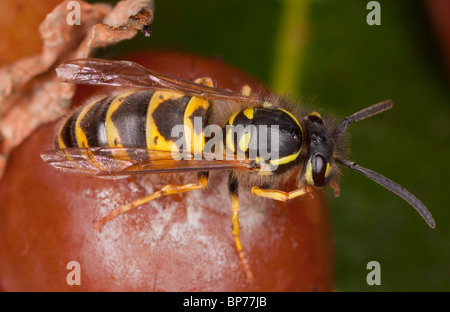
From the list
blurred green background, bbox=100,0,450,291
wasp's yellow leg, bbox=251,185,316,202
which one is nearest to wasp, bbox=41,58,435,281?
wasp's yellow leg, bbox=251,185,316,202

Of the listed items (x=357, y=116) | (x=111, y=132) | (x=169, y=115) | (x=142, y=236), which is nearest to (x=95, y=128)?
(x=111, y=132)

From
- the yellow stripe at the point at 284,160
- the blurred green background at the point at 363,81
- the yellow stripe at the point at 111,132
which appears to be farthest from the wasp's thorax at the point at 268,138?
the blurred green background at the point at 363,81

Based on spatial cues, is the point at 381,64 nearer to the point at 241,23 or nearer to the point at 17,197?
the point at 241,23

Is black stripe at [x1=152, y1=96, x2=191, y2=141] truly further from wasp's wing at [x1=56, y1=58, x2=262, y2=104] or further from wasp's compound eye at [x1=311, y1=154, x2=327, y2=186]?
wasp's compound eye at [x1=311, y1=154, x2=327, y2=186]
